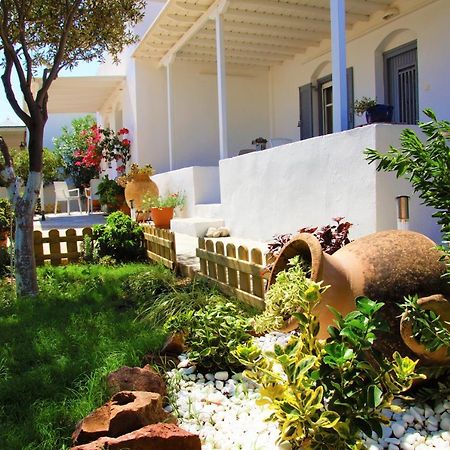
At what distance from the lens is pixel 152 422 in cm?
213

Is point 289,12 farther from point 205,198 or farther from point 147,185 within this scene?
point 147,185

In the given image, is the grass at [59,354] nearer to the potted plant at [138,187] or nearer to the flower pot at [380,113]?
the flower pot at [380,113]

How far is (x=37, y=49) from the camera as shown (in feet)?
22.0

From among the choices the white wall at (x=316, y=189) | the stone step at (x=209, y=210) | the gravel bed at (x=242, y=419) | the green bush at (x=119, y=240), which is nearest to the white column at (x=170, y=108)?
the stone step at (x=209, y=210)

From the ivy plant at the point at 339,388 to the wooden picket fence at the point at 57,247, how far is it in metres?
5.61

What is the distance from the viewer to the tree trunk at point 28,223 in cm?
510

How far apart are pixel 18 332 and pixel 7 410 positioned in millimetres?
1358

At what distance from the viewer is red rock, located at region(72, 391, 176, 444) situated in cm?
204

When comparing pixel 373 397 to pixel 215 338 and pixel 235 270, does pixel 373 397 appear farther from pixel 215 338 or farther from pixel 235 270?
pixel 235 270

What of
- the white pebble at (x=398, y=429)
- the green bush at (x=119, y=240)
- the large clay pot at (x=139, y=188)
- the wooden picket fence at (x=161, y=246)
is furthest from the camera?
the large clay pot at (x=139, y=188)

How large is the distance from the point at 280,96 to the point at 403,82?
171 inches

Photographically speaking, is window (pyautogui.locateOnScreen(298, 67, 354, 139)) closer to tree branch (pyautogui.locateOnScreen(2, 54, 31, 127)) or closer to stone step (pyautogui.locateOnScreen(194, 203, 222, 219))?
stone step (pyautogui.locateOnScreen(194, 203, 222, 219))

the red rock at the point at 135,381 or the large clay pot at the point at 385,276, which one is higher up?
the large clay pot at the point at 385,276

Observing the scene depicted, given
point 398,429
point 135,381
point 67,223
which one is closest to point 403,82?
point 398,429
